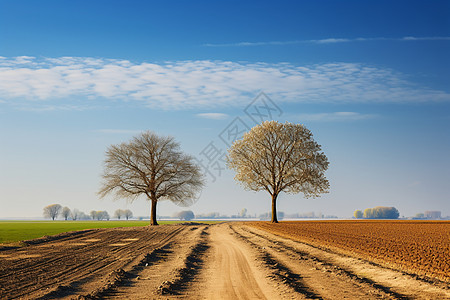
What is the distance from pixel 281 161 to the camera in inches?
2325

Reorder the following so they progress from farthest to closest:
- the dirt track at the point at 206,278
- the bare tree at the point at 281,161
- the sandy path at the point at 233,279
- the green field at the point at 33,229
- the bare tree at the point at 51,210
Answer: the bare tree at the point at 51,210
the bare tree at the point at 281,161
the green field at the point at 33,229
the dirt track at the point at 206,278
the sandy path at the point at 233,279

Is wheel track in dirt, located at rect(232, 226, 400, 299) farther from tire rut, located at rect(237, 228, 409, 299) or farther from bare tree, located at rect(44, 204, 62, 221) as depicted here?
bare tree, located at rect(44, 204, 62, 221)

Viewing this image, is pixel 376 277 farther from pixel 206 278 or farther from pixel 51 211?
pixel 51 211

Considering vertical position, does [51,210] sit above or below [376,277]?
above

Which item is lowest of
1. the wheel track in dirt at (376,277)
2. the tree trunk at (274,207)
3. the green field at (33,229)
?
the wheel track in dirt at (376,277)

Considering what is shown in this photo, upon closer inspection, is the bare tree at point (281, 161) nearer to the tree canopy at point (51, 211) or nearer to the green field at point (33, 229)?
the green field at point (33, 229)

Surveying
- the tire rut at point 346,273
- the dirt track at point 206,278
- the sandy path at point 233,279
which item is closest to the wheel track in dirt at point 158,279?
the dirt track at point 206,278

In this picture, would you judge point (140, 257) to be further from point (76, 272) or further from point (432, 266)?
point (432, 266)

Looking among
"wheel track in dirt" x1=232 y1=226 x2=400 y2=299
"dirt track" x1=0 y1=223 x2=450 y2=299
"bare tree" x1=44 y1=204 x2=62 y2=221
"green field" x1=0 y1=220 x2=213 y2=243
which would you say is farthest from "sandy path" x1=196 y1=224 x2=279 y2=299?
"bare tree" x1=44 y1=204 x2=62 y2=221

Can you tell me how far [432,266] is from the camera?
16.2 meters

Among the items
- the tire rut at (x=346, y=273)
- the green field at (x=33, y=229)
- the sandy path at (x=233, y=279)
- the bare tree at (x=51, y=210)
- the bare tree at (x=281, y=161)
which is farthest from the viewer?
the bare tree at (x=51, y=210)

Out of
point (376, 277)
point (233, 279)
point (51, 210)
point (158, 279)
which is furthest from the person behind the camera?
point (51, 210)

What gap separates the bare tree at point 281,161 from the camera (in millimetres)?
58344

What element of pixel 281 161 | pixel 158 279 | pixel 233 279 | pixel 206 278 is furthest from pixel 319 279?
pixel 281 161
